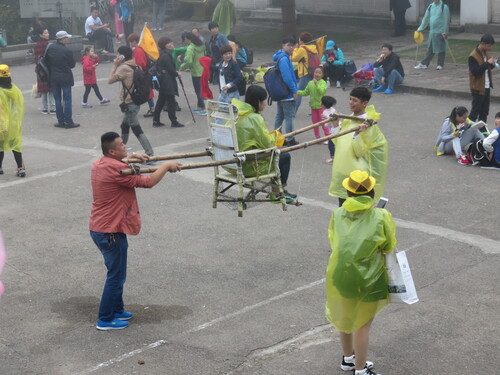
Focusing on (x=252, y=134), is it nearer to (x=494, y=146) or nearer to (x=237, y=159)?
(x=237, y=159)

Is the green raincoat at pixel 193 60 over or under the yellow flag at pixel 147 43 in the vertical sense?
under

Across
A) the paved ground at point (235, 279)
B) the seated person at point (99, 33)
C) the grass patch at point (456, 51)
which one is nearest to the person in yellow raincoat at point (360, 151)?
the paved ground at point (235, 279)

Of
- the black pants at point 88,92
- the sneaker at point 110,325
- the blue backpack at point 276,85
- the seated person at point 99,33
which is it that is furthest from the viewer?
the seated person at point 99,33

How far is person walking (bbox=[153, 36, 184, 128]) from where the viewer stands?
1608 cm

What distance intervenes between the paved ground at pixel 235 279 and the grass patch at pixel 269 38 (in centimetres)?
1226

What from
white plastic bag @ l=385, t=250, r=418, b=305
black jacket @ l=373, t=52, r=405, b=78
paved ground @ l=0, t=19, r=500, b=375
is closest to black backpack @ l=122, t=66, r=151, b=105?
paved ground @ l=0, t=19, r=500, b=375

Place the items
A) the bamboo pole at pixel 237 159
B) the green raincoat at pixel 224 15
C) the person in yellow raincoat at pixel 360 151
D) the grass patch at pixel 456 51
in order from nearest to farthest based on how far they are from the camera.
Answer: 1. the bamboo pole at pixel 237 159
2. the person in yellow raincoat at pixel 360 151
3. the grass patch at pixel 456 51
4. the green raincoat at pixel 224 15

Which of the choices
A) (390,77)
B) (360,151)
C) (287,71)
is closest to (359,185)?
(360,151)

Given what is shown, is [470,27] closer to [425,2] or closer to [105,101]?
[425,2]

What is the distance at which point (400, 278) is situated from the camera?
612 cm

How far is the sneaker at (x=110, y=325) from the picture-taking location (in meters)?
7.53

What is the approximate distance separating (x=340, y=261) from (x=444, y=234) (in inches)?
149

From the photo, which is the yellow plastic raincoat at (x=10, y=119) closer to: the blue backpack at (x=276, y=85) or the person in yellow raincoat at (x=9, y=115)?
the person in yellow raincoat at (x=9, y=115)

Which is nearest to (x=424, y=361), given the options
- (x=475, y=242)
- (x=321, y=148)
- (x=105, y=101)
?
(x=475, y=242)
